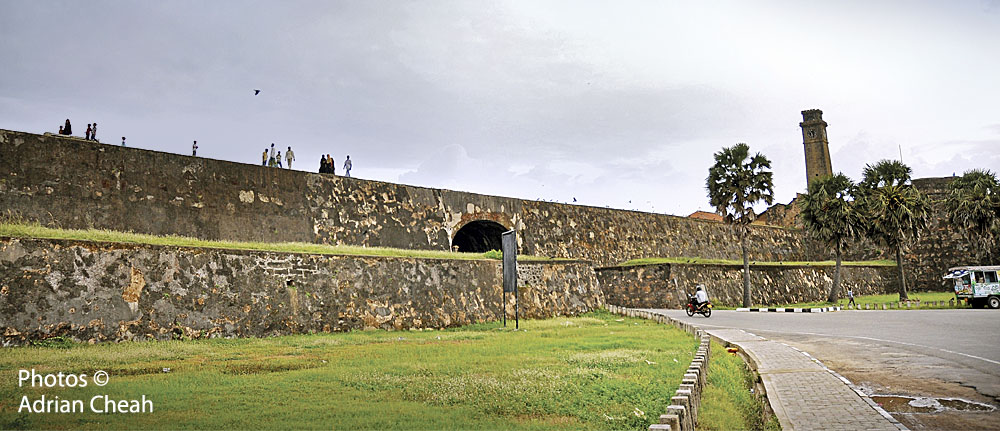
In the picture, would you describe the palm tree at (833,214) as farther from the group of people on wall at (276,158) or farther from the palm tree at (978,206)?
the group of people on wall at (276,158)

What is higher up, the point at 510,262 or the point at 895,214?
the point at 895,214

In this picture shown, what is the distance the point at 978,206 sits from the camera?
33.1 m

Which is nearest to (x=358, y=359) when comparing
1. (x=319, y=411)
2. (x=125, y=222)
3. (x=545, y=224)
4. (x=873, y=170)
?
(x=319, y=411)

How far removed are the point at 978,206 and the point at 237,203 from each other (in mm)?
36684

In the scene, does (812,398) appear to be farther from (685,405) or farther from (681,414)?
(681,414)

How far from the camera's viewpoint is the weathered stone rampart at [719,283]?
1147 inches

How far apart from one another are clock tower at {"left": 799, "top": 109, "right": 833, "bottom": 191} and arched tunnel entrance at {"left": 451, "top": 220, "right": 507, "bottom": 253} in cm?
4583

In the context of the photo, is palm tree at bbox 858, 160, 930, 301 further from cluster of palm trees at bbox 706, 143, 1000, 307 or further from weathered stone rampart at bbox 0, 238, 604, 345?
weathered stone rampart at bbox 0, 238, 604, 345

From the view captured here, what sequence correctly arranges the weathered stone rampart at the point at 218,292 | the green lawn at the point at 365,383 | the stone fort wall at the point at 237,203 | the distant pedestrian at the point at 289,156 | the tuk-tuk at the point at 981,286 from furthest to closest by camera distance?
the tuk-tuk at the point at 981,286 < the distant pedestrian at the point at 289,156 < the stone fort wall at the point at 237,203 < the weathered stone rampart at the point at 218,292 < the green lawn at the point at 365,383

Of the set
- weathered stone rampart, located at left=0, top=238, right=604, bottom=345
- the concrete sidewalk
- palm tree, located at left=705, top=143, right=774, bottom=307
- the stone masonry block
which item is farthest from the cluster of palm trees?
the stone masonry block

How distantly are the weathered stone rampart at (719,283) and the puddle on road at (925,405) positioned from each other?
22252mm

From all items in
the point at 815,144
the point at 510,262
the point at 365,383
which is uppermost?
the point at 815,144

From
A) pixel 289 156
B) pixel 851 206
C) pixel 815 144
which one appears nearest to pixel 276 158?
pixel 289 156

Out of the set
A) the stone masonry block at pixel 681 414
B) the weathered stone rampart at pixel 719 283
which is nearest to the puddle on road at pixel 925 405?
the stone masonry block at pixel 681 414
